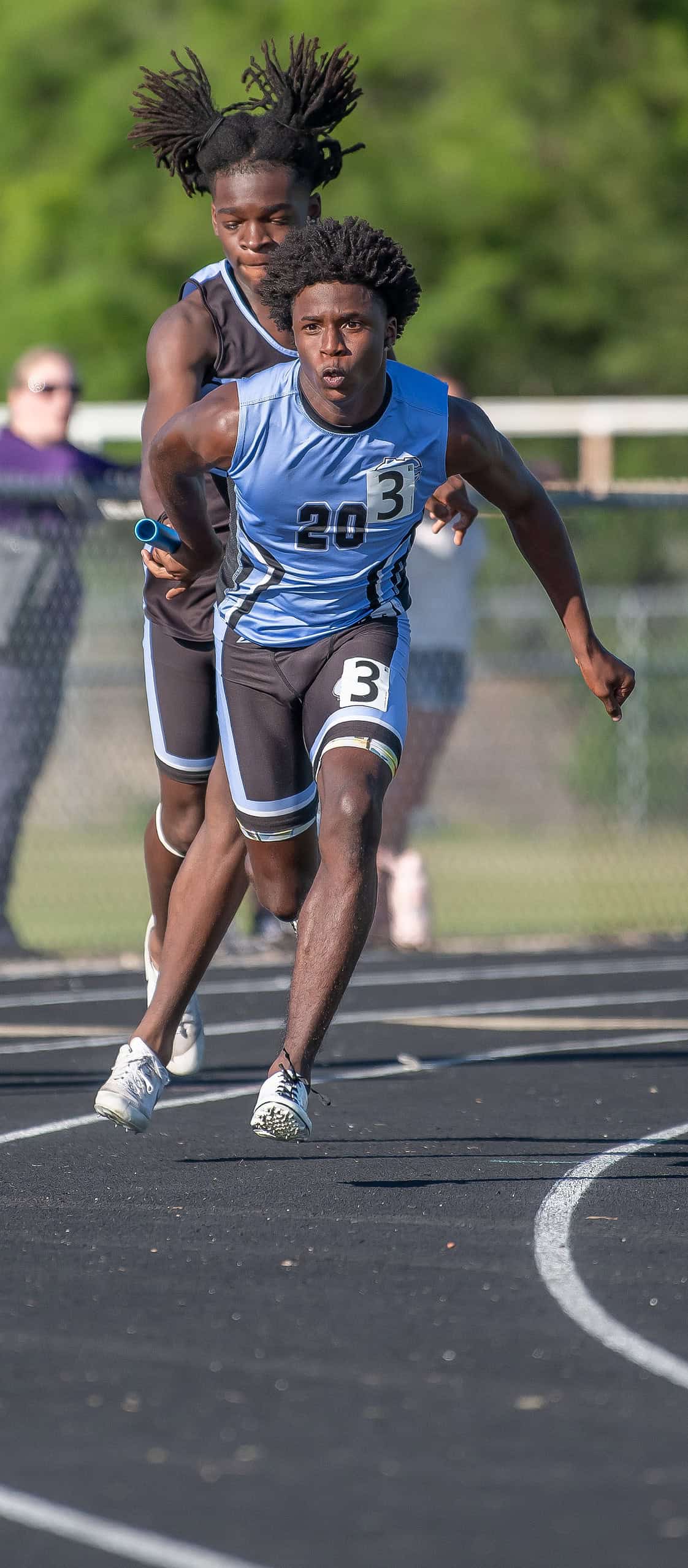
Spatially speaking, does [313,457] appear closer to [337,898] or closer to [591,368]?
Result: [337,898]

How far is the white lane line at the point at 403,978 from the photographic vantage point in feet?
31.8

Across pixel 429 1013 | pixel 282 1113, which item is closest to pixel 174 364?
pixel 282 1113

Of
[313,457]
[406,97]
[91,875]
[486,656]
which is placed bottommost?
[91,875]

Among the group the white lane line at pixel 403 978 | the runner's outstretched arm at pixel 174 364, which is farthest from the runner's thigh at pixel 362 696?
the white lane line at pixel 403 978

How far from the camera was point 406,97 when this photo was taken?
2742cm

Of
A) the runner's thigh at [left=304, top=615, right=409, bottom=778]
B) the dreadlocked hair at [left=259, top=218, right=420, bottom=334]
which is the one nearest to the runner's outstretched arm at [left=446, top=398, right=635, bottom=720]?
the dreadlocked hair at [left=259, top=218, right=420, bottom=334]

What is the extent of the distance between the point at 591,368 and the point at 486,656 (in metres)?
7.85

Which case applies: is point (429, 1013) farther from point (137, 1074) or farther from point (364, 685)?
point (364, 685)

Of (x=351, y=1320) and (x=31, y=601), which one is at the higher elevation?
(x=31, y=601)

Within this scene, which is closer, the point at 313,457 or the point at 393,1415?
the point at 393,1415

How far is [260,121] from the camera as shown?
271 inches

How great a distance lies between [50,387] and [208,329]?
4.21 metres

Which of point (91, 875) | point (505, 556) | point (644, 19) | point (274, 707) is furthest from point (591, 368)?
point (274, 707)

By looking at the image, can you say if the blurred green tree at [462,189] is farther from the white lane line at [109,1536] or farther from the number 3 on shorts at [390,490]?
the white lane line at [109,1536]
